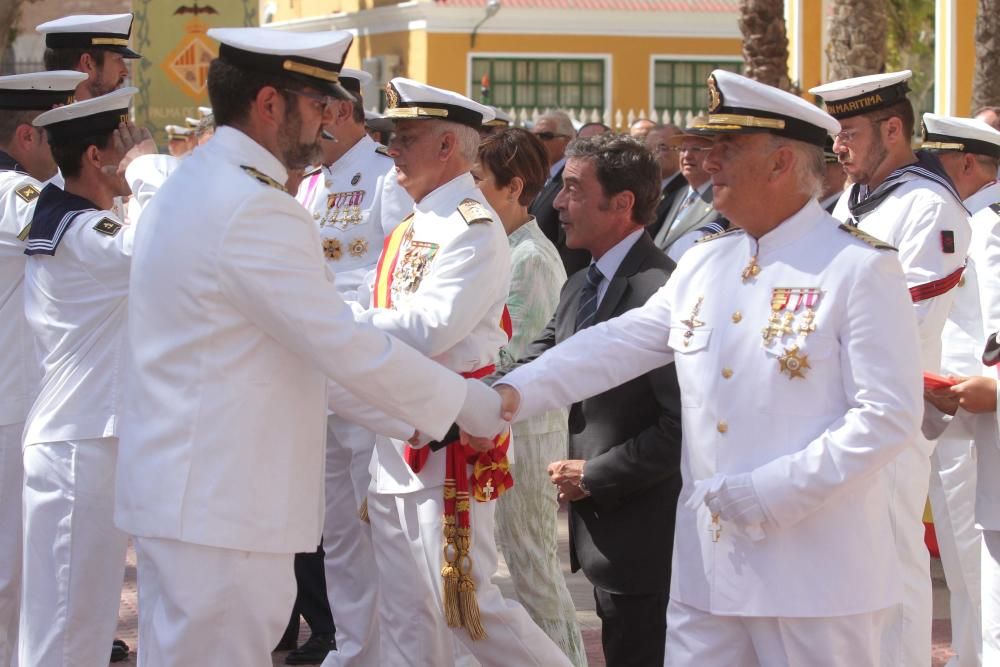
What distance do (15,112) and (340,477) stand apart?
197cm

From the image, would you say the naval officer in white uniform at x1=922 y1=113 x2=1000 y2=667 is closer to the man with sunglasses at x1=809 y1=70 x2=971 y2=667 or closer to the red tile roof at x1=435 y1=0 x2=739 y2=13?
the man with sunglasses at x1=809 y1=70 x2=971 y2=667

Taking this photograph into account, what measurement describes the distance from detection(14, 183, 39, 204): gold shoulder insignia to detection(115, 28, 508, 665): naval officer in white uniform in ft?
5.46

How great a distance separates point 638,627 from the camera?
500 centimetres

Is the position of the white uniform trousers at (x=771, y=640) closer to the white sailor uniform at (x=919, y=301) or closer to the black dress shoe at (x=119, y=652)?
the white sailor uniform at (x=919, y=301)

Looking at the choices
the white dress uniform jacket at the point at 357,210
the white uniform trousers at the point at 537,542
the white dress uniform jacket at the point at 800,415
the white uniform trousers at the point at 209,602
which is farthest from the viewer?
Result: the white dress uniform jacket at the point at 357,210

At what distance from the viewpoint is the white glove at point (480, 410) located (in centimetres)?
439

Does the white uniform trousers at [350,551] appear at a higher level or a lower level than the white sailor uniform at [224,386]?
lower

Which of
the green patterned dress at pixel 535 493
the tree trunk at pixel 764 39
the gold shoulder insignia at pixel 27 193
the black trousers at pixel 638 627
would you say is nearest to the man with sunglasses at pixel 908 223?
the black trousers at pixel 638 627

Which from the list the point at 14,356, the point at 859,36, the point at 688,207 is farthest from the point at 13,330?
the point at 859,36

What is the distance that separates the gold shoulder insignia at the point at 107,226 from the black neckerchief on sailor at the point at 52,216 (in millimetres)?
124

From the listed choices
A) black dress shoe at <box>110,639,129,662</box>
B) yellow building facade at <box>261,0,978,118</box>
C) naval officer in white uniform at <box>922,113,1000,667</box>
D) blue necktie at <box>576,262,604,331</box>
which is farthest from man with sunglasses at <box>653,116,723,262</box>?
yellow building facade at <box>261,0,978,118</box>

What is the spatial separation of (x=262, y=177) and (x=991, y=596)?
128 inches

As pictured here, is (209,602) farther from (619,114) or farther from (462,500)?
(619,114)

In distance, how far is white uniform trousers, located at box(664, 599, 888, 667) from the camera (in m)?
3.85
